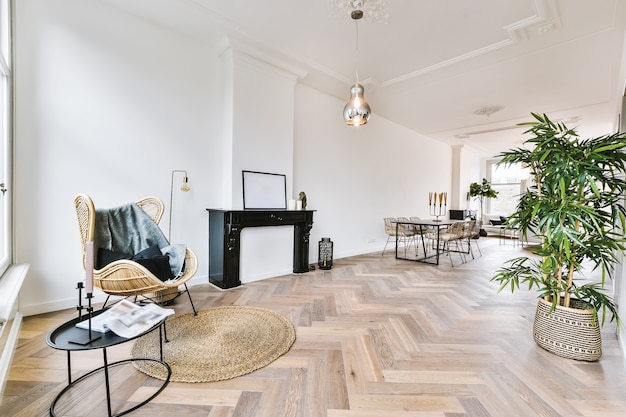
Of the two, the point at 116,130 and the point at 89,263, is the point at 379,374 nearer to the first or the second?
the point at 89,263

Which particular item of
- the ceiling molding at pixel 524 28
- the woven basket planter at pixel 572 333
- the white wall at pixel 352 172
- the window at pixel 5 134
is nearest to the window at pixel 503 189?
the white wall at pixel 352 172

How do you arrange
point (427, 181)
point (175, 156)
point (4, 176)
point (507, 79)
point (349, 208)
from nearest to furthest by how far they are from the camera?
1. point (4, 176)
2. point (175, 156)
3. point (507, 79)
4. point (349, 208)
5. point (427, 181)

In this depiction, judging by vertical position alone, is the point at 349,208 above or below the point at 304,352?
above

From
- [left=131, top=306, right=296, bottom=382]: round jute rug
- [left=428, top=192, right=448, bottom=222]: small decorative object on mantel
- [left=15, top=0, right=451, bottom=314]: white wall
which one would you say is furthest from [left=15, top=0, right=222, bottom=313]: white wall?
[left=428, top=192, right=448, bottom=222]: small decorative object on mantel

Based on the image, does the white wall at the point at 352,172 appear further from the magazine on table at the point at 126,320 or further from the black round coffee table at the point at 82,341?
the black round coffee table at the point at 82,341

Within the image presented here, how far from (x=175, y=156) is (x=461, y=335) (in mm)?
3470

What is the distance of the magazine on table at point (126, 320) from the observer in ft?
4.75

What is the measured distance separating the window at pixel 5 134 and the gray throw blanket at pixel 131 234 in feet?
2.20

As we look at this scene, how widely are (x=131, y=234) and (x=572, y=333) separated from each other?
12.0 feet

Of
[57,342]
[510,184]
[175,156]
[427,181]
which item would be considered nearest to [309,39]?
[175,156]

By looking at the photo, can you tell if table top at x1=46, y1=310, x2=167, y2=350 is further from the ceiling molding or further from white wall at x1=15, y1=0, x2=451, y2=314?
the ceiling molding

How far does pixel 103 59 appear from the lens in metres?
2.91

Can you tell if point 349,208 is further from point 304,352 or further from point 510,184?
point 510,184

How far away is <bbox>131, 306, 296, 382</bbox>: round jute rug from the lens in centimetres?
181
